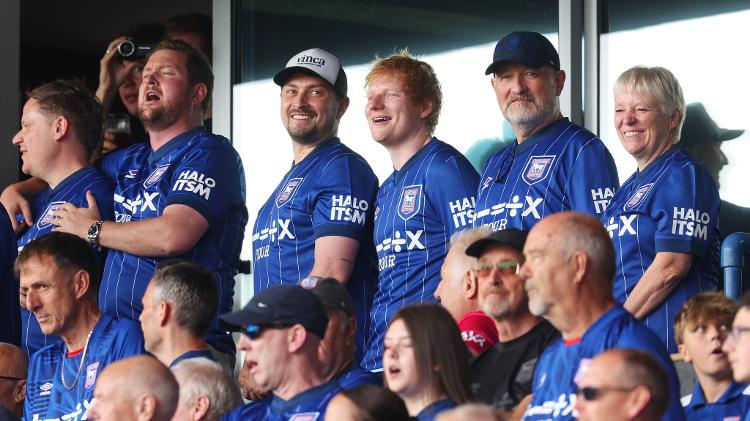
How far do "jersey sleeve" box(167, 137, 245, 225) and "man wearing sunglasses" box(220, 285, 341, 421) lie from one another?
1248mm

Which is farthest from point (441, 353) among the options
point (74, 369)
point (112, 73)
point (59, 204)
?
point (112, 73)

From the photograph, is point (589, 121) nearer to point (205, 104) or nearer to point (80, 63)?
point (205, 104)

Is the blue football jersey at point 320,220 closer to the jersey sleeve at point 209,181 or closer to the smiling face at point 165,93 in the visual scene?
the jersey sleeve at point 209,181

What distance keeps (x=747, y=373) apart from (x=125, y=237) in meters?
2.63

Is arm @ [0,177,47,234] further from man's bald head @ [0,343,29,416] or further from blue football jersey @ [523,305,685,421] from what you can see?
blue football jersey @ [523,305,685,421]

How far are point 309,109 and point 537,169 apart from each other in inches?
40.2

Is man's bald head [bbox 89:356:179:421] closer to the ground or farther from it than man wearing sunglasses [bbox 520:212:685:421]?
closer to the ground

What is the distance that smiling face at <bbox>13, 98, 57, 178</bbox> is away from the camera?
19.2 ft

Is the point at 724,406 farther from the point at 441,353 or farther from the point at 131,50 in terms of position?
the point at 131,50

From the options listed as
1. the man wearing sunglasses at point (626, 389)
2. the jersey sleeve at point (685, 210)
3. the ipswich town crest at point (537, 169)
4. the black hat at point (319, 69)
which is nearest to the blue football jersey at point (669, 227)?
the jersey sleeve at point (685, 210)

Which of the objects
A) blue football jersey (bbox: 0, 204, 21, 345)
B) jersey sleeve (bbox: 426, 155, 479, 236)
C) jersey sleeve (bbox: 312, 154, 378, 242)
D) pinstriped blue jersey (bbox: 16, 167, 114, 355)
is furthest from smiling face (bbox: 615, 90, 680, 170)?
blue football jersey (bbox: 0, 204, 21, 345)

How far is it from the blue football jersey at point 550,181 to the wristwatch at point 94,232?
4.83 feet

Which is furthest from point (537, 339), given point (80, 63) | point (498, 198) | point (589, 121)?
point (80, 63)

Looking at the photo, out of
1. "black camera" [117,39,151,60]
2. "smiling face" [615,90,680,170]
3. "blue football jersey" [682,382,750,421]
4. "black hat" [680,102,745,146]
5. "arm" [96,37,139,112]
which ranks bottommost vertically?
"blue football jersey" [682,382,750,421]
